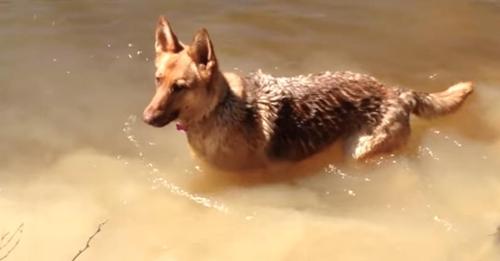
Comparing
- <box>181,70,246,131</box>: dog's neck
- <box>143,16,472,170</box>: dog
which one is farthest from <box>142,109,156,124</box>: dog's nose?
<box>181,70,246,131</box>: dog's neck

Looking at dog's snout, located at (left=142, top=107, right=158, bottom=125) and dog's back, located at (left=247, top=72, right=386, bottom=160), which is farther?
dog's back, located at (left=247, top=72, right=386, bottom=160)

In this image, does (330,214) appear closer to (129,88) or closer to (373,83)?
(373,83)

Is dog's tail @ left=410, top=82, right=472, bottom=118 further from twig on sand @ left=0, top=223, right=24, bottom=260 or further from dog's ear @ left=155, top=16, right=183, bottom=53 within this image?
twig on sand @ left=0, top=223, right=24, bottom=260

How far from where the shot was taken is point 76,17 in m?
8.95

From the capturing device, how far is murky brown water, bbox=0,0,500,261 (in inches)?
221

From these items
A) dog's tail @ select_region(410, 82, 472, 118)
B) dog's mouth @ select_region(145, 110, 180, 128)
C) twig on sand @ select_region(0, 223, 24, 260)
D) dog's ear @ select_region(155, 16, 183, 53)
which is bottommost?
twig on sand @ select_region(0, 223, 24, 260)

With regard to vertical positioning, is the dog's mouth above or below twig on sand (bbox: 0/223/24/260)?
above

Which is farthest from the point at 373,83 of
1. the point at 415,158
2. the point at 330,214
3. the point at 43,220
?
the point at 43,220

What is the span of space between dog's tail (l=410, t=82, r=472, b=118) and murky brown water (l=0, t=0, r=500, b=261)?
0.29 m

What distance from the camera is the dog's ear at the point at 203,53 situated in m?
5.72

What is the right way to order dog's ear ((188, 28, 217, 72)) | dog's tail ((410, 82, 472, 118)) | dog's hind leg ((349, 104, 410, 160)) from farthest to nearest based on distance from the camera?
dog's tail ((410, 82, 472, 118)) → dog's hind leg ((349, 104, 410, 160)) → dog's ear ((188, 28, 217, 72))

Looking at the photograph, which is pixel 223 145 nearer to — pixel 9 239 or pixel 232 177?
pixel 232 177

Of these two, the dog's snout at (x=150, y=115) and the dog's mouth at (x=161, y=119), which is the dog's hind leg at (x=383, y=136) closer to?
the dog's mouth at (x=161, y=119)

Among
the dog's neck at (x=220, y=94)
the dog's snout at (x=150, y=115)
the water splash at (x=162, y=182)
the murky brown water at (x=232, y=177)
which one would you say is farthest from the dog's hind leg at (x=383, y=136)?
the dog's snout at (x=150, y=115)
